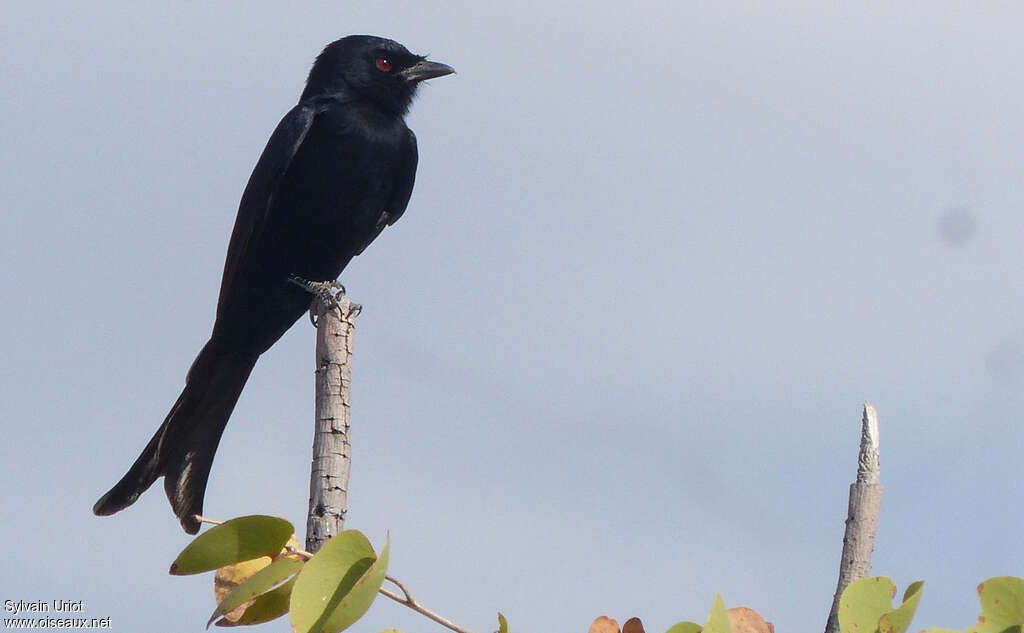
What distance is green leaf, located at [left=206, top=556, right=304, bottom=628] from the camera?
7.25 ft

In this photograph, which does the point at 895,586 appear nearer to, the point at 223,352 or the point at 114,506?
the point at 114,506

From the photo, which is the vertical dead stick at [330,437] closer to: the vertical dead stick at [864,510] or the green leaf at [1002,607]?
the vertical dead stick at [864,510]

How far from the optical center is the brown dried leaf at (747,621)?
212cm

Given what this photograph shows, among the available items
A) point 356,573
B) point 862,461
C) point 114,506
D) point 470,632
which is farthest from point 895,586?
point 114,506

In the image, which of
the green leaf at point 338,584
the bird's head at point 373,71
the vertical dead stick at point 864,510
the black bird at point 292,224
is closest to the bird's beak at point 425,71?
the bird's head at point 373,71

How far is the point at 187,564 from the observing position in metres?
2.37

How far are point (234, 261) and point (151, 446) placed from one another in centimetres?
127

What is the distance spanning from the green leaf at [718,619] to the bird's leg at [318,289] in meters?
3.51

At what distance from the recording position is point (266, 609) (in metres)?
2.38

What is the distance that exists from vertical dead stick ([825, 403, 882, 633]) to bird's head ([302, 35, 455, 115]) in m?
5.01

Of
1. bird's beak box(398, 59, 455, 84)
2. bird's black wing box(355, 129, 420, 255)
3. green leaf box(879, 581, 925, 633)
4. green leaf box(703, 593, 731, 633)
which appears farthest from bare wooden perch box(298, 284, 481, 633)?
bird's beak box(398, 59, 455, 84)

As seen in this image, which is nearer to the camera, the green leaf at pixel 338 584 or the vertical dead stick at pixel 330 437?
the green leaf at pixel 338 584

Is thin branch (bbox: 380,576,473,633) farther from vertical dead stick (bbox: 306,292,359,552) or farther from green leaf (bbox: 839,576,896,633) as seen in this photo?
vertical dead stick (bbox: 306,292,359,552)

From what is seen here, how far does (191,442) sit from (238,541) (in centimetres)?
347
